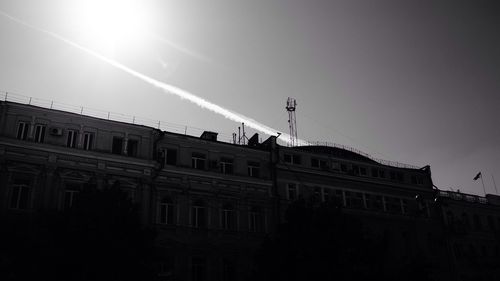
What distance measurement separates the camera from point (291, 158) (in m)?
46.1

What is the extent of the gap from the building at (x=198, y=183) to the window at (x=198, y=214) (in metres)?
0.08

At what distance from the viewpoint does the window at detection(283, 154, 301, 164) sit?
45.7 m

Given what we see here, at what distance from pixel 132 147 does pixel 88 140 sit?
11.0 ft

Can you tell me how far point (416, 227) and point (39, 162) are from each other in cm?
3607

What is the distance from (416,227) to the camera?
50625 millimetres

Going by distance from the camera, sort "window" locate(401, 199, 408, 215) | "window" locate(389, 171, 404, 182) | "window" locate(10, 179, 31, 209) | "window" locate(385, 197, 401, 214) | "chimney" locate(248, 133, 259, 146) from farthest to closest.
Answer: "window" locate(389, 171, 404, 182), "window" locate(401, 199, 408, 215), "window" locate(385, 197, 401, 214), "chimney" locate(248, 133, 259, 146), "window" locate(10, 179, 31, 209)

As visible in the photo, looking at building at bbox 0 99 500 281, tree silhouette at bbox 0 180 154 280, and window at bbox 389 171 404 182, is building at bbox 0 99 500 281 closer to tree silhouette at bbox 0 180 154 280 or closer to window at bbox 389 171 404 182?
window at bbox 389 171 404 182

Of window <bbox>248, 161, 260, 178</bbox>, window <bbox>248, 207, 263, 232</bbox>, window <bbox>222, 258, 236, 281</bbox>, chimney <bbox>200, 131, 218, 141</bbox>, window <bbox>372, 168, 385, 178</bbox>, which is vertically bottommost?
window <bbox>222, 258, 236, 281</bbox>

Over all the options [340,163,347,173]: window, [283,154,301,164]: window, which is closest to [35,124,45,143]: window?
[283,154,301,164]: window

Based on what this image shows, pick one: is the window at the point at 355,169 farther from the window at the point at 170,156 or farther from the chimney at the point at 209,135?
the window at the point at 170,156

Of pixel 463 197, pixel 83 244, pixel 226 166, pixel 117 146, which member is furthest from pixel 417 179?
pixel 83 244

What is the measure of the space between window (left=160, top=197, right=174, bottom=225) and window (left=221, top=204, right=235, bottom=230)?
171 inches

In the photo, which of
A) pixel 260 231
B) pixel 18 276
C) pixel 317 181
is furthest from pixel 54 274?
pixel 317 181

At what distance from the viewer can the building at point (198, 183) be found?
34.4m
